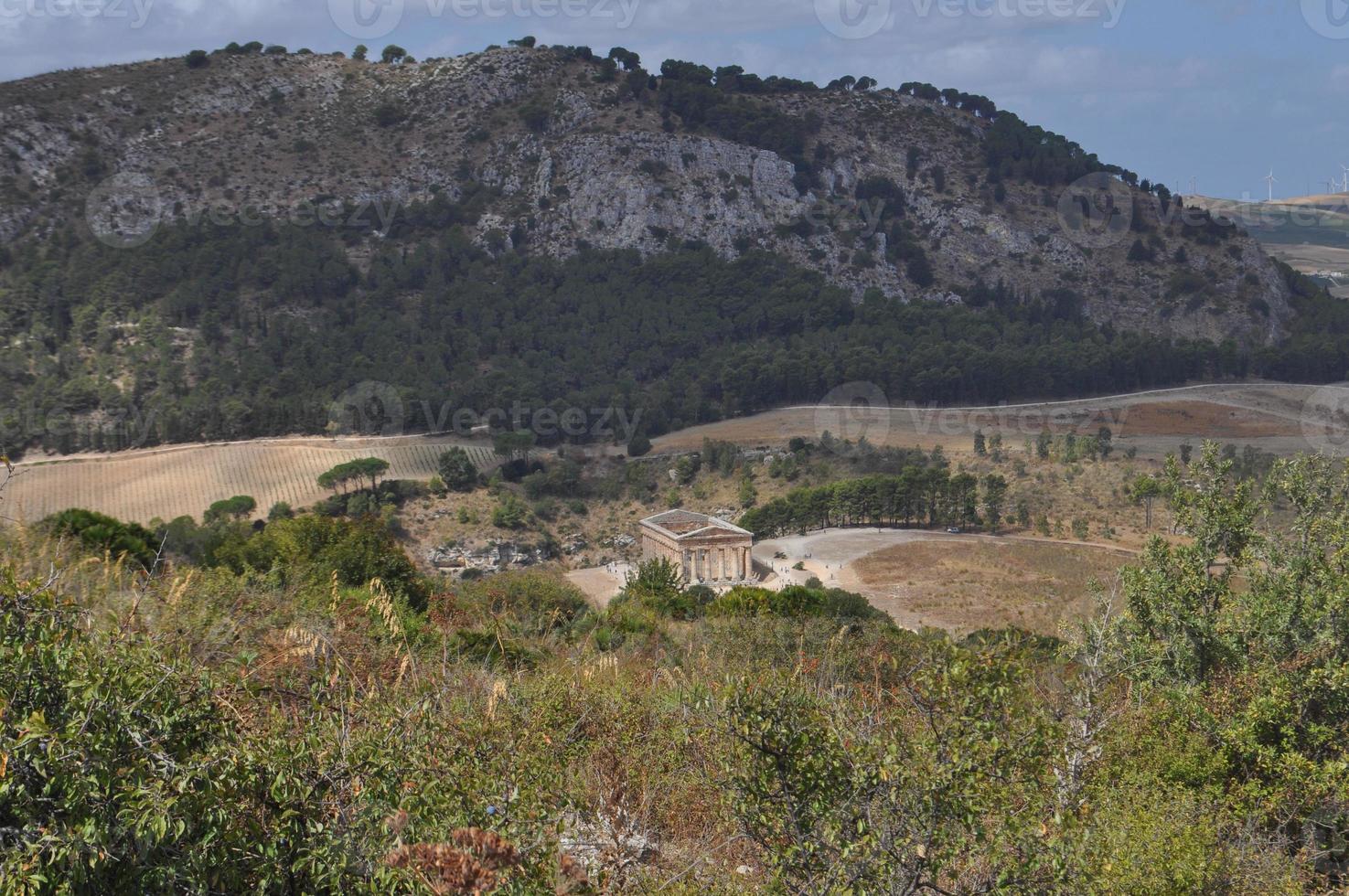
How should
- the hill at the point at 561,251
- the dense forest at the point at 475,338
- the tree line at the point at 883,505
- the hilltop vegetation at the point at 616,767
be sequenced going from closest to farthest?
→ the hilltop vegetation at the point at 616,767
the tree line at the point at 883,505
the dense forest at the point at 475,338
the hill at the point at 561,251

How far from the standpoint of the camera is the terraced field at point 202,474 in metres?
56.6

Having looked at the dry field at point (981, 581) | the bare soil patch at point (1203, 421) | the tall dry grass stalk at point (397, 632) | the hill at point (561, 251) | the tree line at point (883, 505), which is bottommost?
the dry field at point (981, 581)

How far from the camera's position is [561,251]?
337ft

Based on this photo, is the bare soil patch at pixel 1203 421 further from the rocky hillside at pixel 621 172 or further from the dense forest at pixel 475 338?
the rocky hillside at pixel 621 172

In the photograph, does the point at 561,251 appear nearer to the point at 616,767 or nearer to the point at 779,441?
the point at 779,441

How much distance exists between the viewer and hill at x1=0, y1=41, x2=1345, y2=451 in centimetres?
7681

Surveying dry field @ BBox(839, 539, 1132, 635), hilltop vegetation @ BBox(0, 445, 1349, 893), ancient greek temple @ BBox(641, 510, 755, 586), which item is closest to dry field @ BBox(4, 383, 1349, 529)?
ancient greek temple @ BBox(641, 510, 755, 586)

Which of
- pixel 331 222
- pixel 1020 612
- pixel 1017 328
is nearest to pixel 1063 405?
pixel 1017 328

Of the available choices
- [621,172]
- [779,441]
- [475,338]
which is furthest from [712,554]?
[621,172]

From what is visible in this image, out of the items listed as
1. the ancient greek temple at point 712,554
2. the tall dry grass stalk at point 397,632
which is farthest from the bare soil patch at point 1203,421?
the tall dry grass stalk at point 397,632

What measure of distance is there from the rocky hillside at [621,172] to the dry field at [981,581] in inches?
2344

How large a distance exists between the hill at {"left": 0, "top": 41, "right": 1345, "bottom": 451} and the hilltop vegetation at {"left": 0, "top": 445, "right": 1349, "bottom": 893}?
6233 centimetres

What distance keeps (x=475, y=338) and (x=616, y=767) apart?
258ft

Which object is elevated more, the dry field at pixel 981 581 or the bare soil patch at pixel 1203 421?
the bare soil patch at pixel 1203 421
